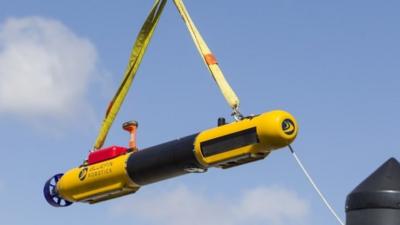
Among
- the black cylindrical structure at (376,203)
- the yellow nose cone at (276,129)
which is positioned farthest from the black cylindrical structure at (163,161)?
the black cylindrical structure at (376,203)

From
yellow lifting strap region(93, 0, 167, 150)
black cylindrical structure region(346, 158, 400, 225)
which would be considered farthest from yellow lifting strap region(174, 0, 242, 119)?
black cylindrical structure region(346, 158, 400, 225)

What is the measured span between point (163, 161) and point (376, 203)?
1792 centimetres

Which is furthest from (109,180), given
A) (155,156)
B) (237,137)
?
(237,137)

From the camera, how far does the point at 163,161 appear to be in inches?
897

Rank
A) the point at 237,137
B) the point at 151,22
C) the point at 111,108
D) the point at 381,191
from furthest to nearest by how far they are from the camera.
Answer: the point at 111,108, the point at 151,22, the point at 237,137, the point at 381,191

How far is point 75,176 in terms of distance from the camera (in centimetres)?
2702

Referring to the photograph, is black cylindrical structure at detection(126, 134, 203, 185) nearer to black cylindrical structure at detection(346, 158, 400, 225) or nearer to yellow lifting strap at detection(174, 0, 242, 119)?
yellow lifting strap at detection(174, 0, 242, 119)

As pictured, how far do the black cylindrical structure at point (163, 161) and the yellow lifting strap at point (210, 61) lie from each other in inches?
70.3

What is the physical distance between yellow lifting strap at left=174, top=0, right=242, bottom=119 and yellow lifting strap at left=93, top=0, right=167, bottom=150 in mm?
1294

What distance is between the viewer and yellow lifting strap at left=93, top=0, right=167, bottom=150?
26.5 m

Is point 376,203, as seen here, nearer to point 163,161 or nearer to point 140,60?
point 163,161

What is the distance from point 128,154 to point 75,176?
3079mm

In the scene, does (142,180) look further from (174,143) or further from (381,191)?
(381,191)

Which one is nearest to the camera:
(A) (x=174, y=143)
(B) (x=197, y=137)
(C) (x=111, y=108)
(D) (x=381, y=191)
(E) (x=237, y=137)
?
(D) (x=381, y=191)
